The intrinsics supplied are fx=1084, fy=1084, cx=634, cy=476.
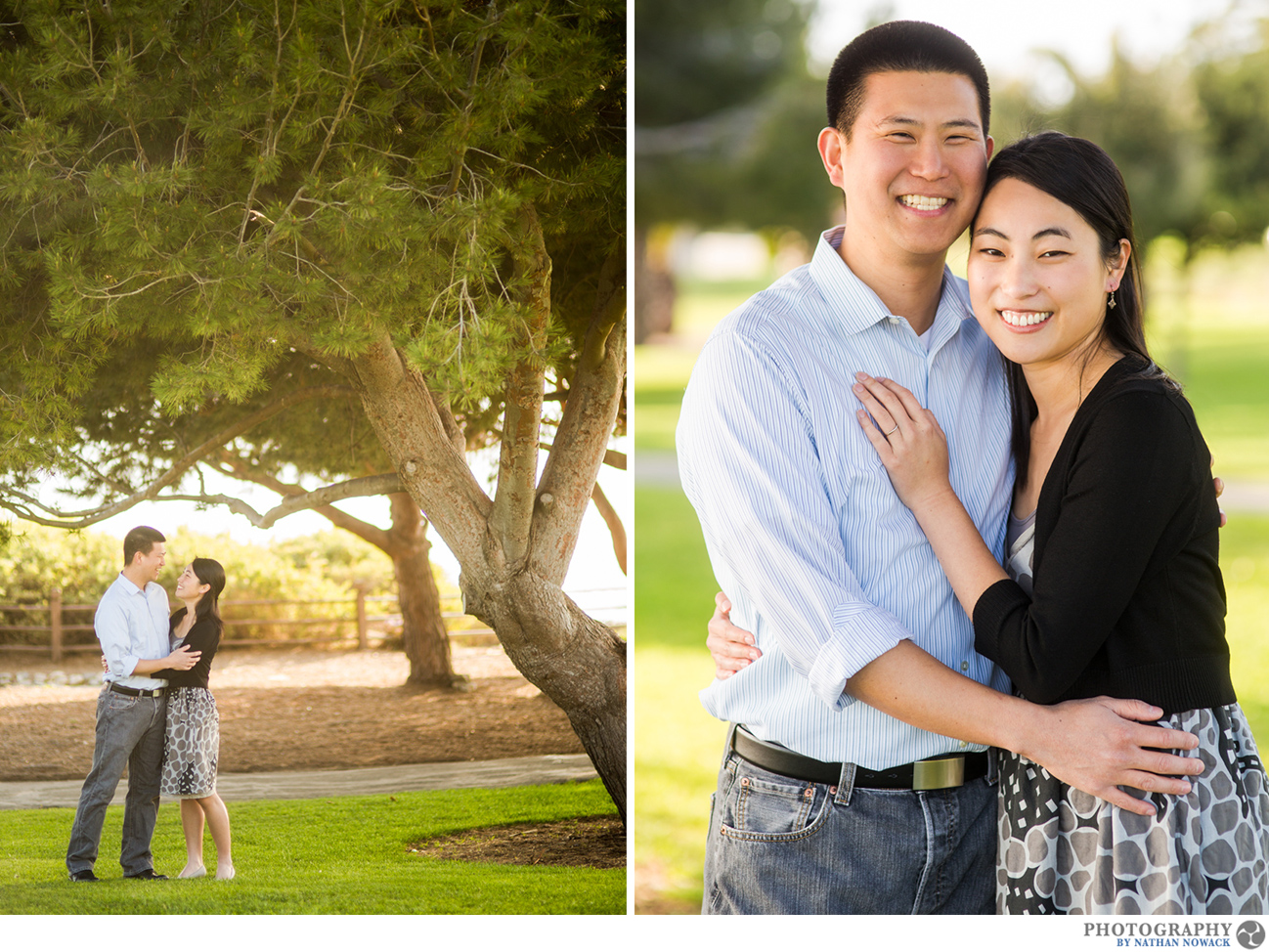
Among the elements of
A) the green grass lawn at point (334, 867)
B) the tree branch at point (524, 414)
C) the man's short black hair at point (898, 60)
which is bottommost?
the green grass lawn at point (334, 867)

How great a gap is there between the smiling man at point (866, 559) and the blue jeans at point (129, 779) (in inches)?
49.3

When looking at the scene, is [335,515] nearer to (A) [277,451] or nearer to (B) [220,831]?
(A) [277,451]

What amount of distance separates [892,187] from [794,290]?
0.69ft

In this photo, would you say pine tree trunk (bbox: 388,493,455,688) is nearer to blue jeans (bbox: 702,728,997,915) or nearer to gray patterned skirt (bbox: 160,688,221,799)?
gray patterned skirt (bbox: 160,688,221,799)

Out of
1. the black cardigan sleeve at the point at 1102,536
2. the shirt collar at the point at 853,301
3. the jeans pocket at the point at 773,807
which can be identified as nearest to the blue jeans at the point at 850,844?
the jeans pocket at the point at 773,807

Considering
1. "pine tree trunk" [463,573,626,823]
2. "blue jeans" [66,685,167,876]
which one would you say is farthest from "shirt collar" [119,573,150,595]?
"pine tree trunk" [463,573,626,823]

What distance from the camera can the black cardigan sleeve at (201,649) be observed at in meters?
2.29

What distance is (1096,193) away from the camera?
5.21ft

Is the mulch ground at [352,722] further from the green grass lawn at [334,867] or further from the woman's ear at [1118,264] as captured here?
the woman's ear at [1118,264]

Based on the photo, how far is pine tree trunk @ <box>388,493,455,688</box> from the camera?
7.84 feet

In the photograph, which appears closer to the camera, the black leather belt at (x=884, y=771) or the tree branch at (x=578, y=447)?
the black leather belt at (x=884, y=771)

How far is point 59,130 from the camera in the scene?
7.23ft

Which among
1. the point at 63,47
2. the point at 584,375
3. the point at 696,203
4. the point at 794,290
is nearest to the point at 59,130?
the point at 63,47

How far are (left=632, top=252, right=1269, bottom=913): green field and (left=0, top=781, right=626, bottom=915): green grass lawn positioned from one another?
44cm
